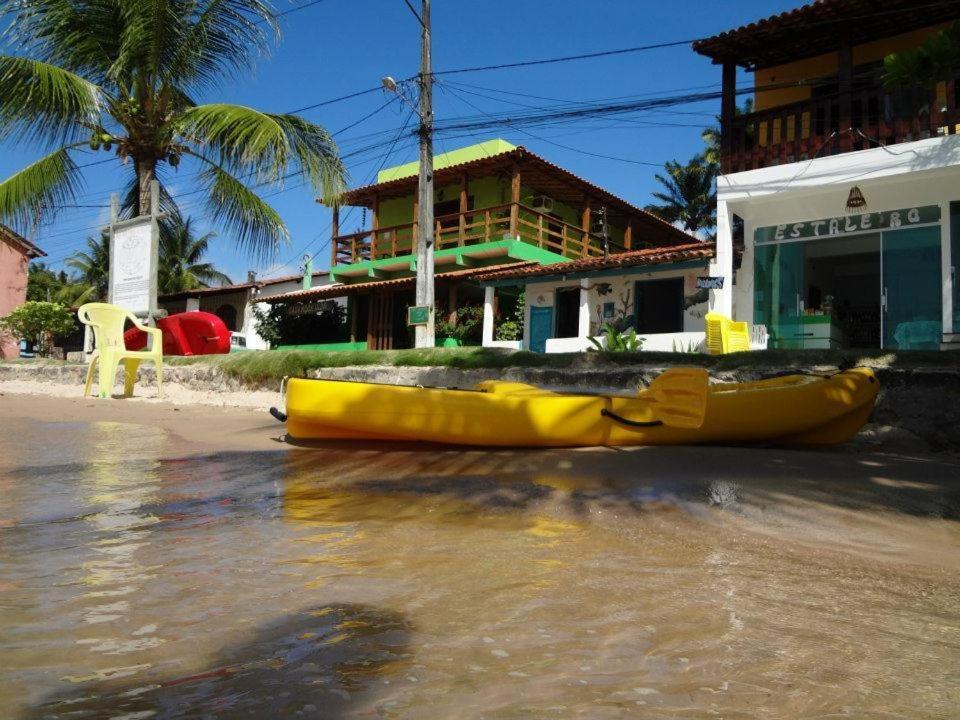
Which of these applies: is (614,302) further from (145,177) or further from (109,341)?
(109,341)

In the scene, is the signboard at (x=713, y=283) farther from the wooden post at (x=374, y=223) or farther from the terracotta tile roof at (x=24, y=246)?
the terracotta tile roof at (x=24, y=246)

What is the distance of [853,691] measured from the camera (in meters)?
1.16

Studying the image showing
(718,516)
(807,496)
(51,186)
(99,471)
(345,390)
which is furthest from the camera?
(51,186)

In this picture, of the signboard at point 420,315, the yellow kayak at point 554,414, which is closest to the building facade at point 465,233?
the signboard at point 420,315

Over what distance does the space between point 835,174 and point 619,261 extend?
15.1ft

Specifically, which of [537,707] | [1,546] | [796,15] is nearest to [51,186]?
[1,546]

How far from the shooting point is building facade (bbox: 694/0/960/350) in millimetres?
9305

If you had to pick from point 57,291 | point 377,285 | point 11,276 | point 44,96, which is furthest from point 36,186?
point 57,291

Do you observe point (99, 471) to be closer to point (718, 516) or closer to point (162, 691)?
point (162, 691)

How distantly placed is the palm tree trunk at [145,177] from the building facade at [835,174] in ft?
31.3

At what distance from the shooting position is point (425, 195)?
1137 centimetres

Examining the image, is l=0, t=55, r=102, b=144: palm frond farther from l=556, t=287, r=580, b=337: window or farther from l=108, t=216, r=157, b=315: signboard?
l=556, t=287, r=580, b=337: window

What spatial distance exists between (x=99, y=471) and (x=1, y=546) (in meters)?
1.43

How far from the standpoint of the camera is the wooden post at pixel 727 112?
34.6 ft
